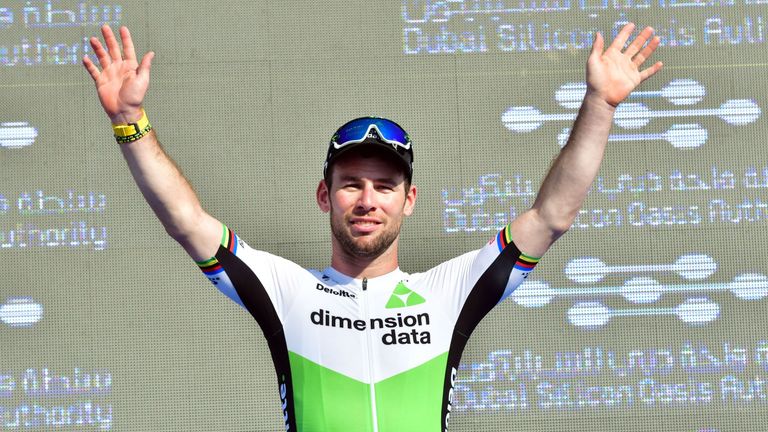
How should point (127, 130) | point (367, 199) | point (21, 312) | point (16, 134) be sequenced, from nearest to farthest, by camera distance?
point (127, 130)
point (367, 199)
point (21, 312)
point (16, 134)

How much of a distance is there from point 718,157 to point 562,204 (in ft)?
8.98

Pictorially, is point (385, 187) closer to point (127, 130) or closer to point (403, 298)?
A: point (403, 298)

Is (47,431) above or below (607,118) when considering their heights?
below

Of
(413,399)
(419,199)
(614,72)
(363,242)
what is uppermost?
(614,72)

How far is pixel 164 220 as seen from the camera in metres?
2.27

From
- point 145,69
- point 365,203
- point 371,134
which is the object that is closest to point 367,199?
point 365,203

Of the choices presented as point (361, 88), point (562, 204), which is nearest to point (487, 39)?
point (361, 88)

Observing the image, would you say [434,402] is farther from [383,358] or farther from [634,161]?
[634,161]

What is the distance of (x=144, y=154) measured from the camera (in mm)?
2203

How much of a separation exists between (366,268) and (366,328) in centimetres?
16

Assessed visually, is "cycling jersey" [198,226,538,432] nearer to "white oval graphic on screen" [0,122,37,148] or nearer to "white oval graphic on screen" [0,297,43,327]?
"white oval graphic on screen" [0,297,43,327]

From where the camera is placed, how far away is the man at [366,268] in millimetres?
2260

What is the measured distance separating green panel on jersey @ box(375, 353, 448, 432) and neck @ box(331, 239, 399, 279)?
263mm

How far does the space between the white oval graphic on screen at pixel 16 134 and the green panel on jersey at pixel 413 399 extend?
305 cm
